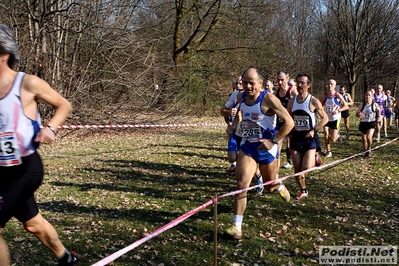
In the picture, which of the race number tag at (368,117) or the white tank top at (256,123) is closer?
the white tank top at (256,123)

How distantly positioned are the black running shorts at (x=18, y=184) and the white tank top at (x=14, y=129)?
0.06m

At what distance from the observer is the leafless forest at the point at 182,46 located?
14734 millimetres

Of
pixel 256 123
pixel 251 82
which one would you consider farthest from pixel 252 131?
pixel 251 82

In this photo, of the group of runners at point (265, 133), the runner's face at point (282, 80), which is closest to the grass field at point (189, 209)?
the group of runners at point (265, 133)

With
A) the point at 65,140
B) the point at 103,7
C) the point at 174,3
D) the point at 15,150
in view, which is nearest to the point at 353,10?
the point at 174,3

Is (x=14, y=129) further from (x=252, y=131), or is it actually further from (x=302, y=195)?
(x=302, y=195)

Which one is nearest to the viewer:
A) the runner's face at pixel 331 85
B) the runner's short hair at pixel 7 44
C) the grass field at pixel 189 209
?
the runner's short hair at pixel 7 44

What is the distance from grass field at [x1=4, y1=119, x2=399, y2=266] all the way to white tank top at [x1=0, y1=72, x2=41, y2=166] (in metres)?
1.69

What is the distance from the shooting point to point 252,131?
16.1 ft

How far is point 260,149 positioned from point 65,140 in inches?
427

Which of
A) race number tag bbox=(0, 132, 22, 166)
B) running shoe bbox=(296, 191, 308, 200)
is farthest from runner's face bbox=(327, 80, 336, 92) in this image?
race number tag bbox=(0, 132, 22, 166)

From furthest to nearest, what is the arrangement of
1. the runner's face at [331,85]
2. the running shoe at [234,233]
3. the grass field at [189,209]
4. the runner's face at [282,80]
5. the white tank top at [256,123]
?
the runner's face at [331,85], the runner's face at [282,80], the white tank top at [256,123], the running shoe at [234,233], the grass field at [189,209]

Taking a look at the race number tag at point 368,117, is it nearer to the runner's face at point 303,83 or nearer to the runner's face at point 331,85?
the runner's face at point 331,85

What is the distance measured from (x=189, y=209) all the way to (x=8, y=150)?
3.51 metres
